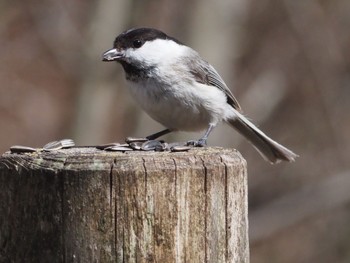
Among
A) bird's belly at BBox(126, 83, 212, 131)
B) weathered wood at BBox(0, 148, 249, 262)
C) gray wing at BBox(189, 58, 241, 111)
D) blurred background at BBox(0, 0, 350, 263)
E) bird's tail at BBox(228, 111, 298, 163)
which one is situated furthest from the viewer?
blurred background at BBox(0, 0, 350, 263)

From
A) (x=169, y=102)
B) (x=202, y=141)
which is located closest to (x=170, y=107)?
(x=169, y=102)

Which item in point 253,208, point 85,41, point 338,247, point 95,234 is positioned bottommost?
point 95,234

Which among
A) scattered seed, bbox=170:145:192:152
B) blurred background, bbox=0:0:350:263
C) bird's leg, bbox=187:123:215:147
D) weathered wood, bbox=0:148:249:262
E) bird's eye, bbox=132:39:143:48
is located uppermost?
blurred background, bbox=0:0:350:263

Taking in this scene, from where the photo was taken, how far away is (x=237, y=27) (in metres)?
8.30

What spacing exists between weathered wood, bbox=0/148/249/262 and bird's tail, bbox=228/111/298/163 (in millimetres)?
2407

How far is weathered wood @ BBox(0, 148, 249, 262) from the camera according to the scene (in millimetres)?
2387

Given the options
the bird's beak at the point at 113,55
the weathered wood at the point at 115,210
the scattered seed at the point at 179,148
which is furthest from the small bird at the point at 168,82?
the weathered wood at the point at 115,210

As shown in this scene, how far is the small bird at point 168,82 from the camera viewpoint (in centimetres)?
448

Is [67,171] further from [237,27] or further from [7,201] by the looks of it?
[237,27]

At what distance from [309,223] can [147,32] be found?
16.1ft

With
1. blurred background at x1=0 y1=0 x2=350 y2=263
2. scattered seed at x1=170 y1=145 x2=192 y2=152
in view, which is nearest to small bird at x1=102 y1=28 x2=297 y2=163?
scattered seed at x1=170 y1=145 x2=192 y2=152

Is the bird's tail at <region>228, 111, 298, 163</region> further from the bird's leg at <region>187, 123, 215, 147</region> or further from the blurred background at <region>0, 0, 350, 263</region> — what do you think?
the blurred background at <region>0, 0, 350, 263</region>

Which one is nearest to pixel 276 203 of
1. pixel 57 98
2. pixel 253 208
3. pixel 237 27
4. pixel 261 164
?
pixel 253 208

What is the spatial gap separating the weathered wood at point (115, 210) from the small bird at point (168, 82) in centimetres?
185
